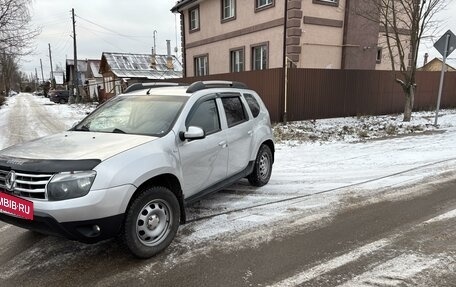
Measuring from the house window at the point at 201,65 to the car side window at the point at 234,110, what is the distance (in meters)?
17.8

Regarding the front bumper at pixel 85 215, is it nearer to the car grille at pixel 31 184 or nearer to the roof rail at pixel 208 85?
the car grille at pixel 31 184

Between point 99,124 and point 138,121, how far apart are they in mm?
597

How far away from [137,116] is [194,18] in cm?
2084

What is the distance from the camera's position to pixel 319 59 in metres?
16.6

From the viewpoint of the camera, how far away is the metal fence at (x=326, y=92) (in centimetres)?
1423

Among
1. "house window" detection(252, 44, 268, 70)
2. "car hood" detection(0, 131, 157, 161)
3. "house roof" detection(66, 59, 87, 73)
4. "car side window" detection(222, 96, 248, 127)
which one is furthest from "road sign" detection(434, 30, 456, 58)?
"house roof" detection(66, 59, 87, 73)

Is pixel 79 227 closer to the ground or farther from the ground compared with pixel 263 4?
closer to the ground

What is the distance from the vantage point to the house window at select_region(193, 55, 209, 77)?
2323cm

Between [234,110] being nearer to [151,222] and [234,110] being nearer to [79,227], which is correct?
[151,222]

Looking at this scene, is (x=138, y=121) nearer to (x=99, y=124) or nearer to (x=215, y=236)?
(x=99, y=124)

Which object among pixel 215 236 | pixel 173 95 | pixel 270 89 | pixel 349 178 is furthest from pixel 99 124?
pixel 270 89

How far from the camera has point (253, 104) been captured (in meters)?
6.12

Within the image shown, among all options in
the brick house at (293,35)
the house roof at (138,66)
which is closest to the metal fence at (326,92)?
the brick house at (293,35)

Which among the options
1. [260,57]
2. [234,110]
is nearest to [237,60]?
[260,57]
